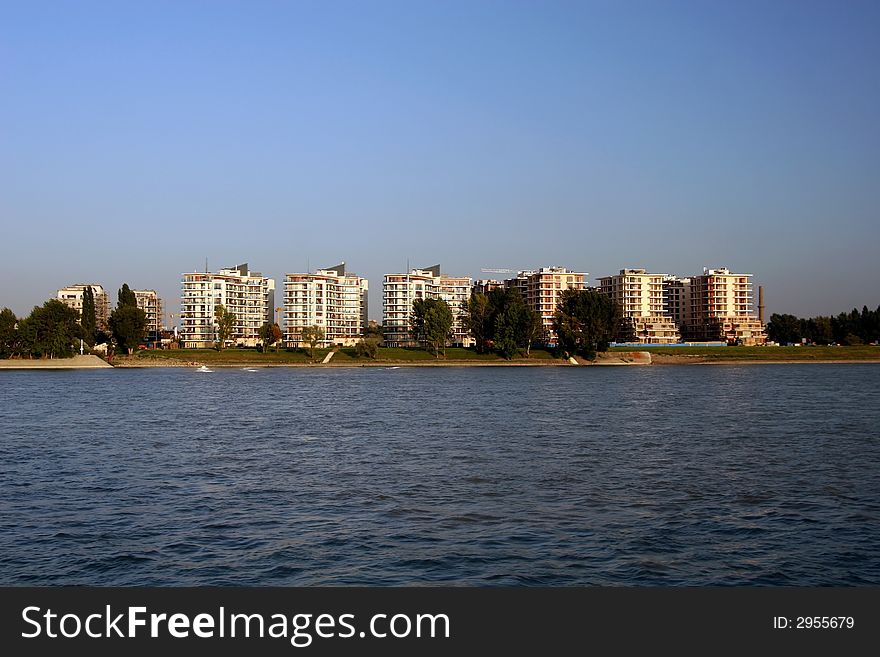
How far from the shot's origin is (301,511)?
25312mm

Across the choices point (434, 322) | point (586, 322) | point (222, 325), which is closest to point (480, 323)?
point (434, 322)

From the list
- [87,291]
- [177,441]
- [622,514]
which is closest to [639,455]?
[622,514]

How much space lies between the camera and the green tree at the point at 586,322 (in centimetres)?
17300

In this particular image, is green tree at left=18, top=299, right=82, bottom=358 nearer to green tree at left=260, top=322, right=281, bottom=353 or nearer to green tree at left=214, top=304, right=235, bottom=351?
green tree at left=214, top=304, right=235, bottom=351

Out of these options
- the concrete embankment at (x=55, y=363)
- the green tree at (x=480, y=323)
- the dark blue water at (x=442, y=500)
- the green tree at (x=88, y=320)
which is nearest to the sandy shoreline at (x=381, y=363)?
the concrete embankment at (x=55, y=363)

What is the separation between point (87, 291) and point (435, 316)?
76.2 m

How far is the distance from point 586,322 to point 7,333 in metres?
119

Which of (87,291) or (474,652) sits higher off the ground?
(87,291)

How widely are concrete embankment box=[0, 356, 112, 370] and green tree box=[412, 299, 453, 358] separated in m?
66.6

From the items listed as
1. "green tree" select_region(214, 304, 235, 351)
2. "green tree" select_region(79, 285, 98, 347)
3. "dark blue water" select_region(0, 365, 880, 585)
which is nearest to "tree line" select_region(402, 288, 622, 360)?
"green tree" select_region(214, 304, 235, 351)

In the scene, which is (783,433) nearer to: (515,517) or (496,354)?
(515,517)

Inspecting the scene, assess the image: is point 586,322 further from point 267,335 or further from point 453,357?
point 267,335

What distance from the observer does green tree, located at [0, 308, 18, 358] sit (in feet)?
544

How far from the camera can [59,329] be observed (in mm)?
165625
